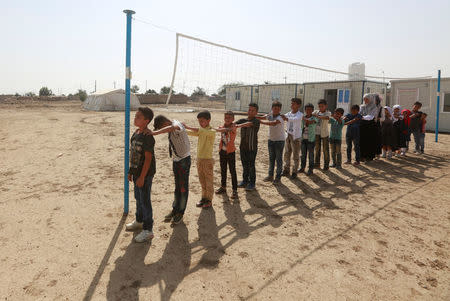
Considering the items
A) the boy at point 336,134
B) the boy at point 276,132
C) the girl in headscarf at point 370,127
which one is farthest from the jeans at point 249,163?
the girl in headscarf at point 370,127

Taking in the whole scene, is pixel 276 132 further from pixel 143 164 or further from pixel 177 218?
pixel 143 164

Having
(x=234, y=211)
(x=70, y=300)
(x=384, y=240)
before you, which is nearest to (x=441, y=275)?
(x=384, y=240)

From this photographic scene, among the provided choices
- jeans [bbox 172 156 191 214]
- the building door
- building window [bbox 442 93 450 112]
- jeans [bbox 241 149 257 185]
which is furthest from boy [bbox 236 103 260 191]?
the building door

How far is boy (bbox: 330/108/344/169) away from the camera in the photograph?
645 cm

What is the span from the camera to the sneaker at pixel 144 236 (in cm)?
317

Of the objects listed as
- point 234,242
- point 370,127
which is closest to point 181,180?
point 234,242

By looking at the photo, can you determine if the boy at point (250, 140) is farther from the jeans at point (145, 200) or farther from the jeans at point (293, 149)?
the jeans at point (145, 200)

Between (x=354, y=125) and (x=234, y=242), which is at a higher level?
(x=354, y=125)

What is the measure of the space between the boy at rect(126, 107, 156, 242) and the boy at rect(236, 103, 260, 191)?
69.1 inches

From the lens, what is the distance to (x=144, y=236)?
126 inches

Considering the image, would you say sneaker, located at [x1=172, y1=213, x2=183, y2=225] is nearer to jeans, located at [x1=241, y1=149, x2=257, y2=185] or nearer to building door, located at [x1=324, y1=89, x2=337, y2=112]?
jeans, located at [x1=241, y1=149, x2=257, y2=185]

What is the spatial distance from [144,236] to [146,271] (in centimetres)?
58

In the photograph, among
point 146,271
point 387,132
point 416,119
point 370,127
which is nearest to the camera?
point 146,271

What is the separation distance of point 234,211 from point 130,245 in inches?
60.9
